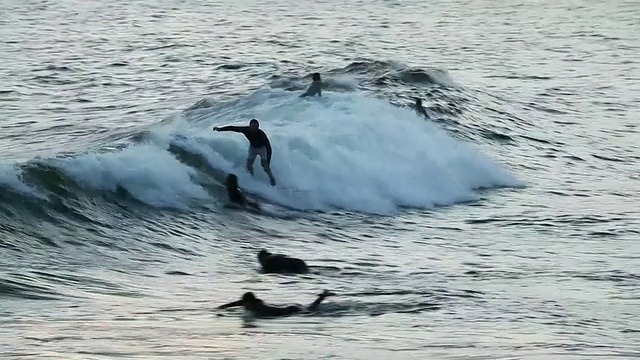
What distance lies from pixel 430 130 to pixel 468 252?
36.2ft

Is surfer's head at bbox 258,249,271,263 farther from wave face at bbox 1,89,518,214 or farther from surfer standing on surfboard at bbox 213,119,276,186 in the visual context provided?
surfer standing on surfboard at bbox 213,119,276,186

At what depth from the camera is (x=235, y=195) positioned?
21641mm

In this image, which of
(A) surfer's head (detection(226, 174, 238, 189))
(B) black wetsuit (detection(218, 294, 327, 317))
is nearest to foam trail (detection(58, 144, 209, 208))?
(A) surfer's head (detection(226, 174, 238, 189))

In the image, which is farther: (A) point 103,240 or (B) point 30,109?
(B) point 30,109

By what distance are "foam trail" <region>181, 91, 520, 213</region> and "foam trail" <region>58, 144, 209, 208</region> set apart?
1.19 m

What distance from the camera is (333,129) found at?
1062 inches

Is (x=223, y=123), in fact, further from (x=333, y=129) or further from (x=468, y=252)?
(x=468, y=252)

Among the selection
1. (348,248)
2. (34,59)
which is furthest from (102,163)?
(34,59)

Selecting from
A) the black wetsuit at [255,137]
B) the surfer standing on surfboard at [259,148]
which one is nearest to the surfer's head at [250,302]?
the black wetsuit at [255,137]

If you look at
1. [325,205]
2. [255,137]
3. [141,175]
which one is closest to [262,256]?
[141,175]

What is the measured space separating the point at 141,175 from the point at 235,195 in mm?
1447

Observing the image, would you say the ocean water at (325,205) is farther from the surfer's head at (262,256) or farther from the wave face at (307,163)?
the surfer's head at (262,256)

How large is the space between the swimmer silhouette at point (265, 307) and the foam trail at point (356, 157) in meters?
8.79

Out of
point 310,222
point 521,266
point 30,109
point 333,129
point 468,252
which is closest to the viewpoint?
point 521,266
